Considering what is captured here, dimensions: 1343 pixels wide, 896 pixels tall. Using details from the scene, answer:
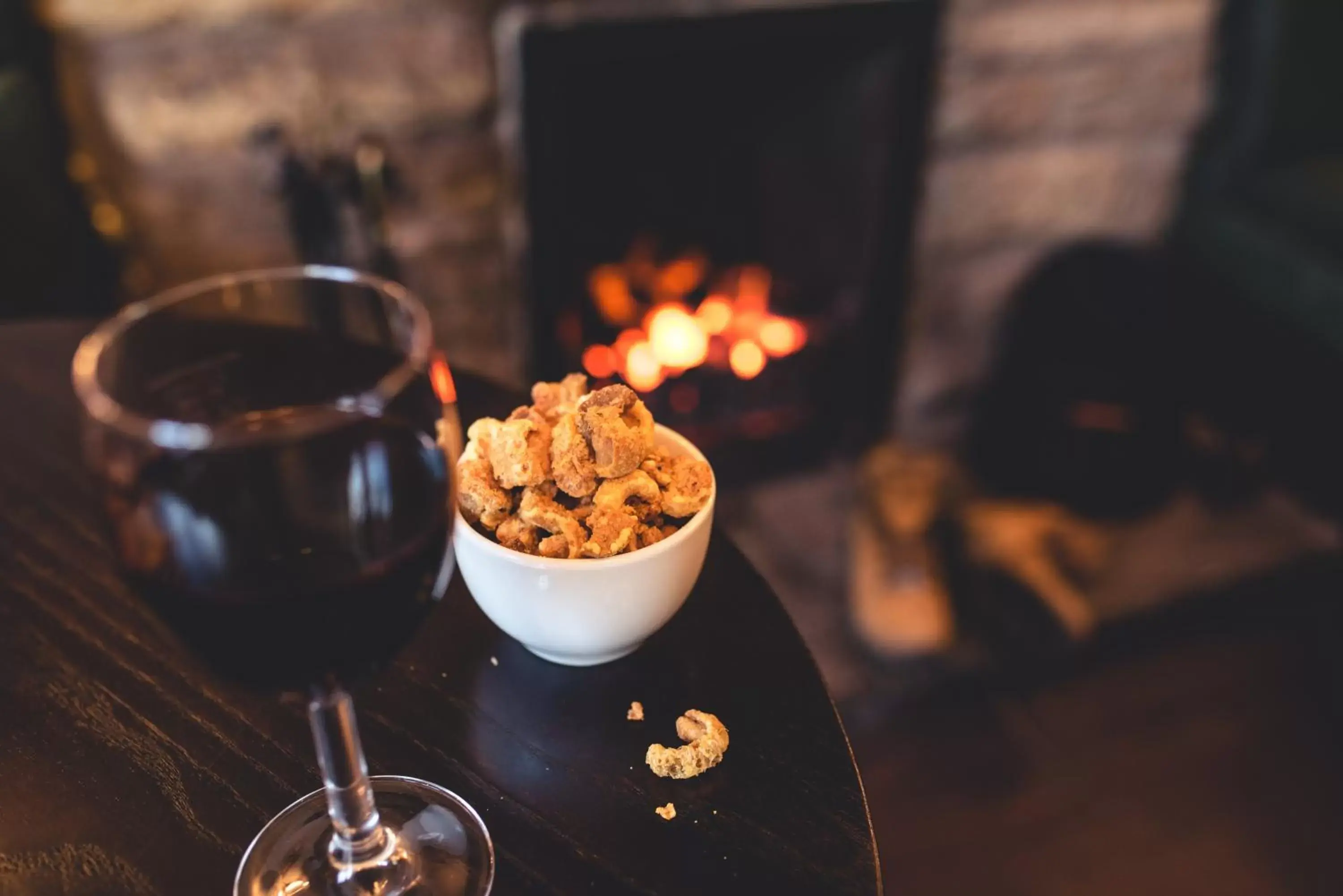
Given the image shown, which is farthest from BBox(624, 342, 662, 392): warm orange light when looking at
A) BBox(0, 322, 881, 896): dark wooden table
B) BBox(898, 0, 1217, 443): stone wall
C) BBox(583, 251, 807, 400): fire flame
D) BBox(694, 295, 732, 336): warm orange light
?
BBox(0, 322, 881, 896): dark wooden table

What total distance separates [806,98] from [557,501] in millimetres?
1195

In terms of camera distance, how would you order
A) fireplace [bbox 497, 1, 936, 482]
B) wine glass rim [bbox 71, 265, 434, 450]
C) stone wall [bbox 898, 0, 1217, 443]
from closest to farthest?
wine glass rim [bbox 71, 265, 434, 450] < fireplace [bbox 497, 1, 936, 482] < stone wall [bbox 898, 0, 1217, 443]

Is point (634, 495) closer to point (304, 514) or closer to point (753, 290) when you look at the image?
point (304, 514)

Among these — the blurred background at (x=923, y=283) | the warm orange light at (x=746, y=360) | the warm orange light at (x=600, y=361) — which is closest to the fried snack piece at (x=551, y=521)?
the blurred background at (x=923, y=283)

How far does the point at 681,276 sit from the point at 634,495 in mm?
1187

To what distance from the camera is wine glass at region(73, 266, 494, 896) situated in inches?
14.7

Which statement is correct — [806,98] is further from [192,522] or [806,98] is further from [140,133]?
[192,522]

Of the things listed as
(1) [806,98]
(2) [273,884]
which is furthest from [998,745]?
(2) [273,884]

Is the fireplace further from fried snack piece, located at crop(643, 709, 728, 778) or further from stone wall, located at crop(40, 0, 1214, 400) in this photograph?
fried snack piece, located at crop(643, 709, 728, 778)

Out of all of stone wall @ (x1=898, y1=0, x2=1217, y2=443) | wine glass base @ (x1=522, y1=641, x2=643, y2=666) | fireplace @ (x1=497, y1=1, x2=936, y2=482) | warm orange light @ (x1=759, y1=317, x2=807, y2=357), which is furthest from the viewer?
warm orange light @ (x1=759, y1=317, x2=807, y2=357)

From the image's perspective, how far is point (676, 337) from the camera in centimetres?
168

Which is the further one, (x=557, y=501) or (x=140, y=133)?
(x=140, y=133)

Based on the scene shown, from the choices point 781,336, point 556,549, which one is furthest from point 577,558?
point 781,336

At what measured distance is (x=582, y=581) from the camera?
0.52 meters
